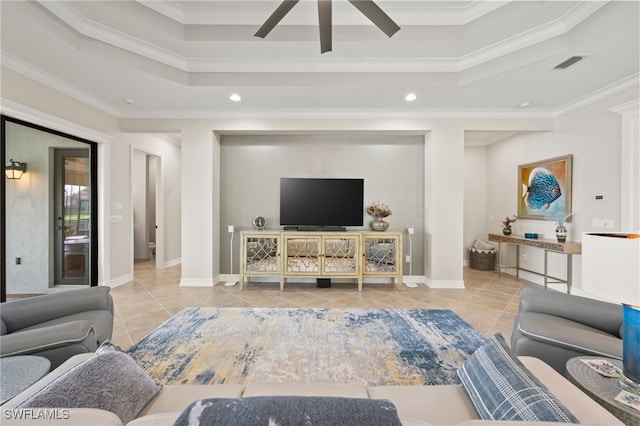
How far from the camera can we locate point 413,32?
2568mm

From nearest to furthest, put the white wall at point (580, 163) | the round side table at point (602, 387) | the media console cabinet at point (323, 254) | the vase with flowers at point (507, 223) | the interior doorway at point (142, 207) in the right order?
the round side table at point (602, 387) < the white wall at point (580, 163) < the media console cabinet at point (323, 254) < the vase with flowers at point (507, 223) < the interior doorway at point (142, 207)

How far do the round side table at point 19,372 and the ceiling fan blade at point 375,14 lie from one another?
257 centimetres

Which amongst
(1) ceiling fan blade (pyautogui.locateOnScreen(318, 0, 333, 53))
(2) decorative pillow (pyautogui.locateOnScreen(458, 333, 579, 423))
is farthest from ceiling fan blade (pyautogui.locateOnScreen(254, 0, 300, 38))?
(2) decorative pillow (pyautogui.locateOnScreen(458, 333, 579, 423))

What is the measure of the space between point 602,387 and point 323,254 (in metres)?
2.97

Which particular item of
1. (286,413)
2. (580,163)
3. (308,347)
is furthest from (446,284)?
(286,413)

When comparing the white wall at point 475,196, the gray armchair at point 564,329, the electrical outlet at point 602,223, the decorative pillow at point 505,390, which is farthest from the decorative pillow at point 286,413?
the white wall at point 475,196

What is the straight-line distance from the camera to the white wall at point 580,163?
10.5 feet

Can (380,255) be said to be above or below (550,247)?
below

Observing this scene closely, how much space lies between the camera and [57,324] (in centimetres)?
171

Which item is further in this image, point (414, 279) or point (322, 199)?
point (414, 279)

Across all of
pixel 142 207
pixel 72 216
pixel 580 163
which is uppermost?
pixel 580 163

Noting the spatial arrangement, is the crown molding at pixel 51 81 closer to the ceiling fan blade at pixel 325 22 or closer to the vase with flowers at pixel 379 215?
the ceiling fan blade at pixel 325 22

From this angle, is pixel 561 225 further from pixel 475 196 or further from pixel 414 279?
pixel 414 279

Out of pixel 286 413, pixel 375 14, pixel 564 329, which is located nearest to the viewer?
pixel 286 413
